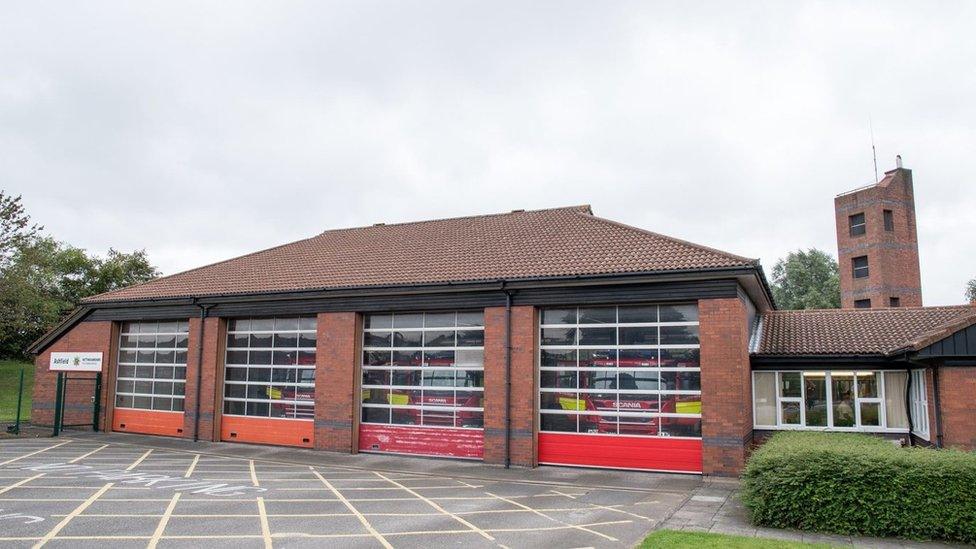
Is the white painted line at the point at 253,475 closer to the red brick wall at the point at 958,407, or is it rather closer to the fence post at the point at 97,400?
the fence post at the point at 97,400

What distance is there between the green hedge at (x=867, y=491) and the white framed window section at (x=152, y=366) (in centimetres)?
1742

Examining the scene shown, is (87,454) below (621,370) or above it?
below

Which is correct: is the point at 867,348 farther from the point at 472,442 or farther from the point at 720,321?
the point at 472,442

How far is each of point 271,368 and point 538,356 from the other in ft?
27.4

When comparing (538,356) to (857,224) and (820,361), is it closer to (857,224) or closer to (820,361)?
(820,361)

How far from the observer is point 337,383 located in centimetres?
1762

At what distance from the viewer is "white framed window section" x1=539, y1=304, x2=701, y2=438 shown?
14484 mm

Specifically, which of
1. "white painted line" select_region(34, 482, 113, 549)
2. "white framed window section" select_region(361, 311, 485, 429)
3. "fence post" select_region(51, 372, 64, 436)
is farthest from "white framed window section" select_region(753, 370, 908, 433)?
"fence post" select_region(51, 372, 64, 436)

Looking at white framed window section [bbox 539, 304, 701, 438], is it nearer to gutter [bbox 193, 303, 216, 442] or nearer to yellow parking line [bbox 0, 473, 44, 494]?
yellow parking line [bbox 0, 473, 44, 494]

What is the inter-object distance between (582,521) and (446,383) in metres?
7.27

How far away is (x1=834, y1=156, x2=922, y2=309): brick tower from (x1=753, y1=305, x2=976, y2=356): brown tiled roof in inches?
726

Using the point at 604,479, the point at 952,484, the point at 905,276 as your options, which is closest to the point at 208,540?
the point at 604,479

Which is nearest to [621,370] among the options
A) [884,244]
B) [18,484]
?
[18,484]

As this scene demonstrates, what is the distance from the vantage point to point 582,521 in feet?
32.7
